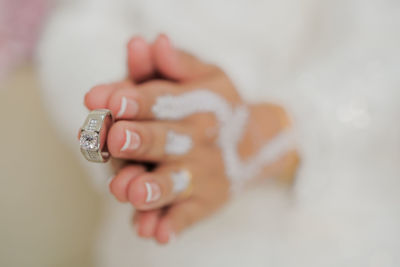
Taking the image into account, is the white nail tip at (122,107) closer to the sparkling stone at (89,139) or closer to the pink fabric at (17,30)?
the sparkling stone at (89,139)

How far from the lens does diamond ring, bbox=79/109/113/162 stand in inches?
10.9

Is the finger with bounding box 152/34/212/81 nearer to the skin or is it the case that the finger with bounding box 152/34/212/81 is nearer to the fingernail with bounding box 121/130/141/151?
the skin

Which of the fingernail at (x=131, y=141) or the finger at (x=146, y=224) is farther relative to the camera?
the finger at (x=146, y=224)

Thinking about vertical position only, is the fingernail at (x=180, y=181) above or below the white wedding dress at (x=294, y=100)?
below

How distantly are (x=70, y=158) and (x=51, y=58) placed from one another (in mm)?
275

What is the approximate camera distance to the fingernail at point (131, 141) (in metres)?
0.34

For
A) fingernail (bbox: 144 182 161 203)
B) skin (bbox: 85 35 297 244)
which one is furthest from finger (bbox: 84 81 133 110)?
fingernail (bbox: 144 182 161 203)

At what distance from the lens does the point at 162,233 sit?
17.7 inches

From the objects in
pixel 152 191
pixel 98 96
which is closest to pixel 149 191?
pixel 152 191

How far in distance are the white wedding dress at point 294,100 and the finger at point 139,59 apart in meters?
0.08

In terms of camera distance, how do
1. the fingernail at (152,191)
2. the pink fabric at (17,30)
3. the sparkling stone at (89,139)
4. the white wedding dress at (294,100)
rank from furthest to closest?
the pink fabric at (17,30) < the white wedding dress at (294,100) < the fingernail at (152,191) < the sparkling stone at (89,139)

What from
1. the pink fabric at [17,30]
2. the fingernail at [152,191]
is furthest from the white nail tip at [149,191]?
the pink fabric at [17,30]

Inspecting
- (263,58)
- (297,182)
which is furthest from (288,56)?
(297,182)

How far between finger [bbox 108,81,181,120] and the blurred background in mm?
133
